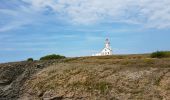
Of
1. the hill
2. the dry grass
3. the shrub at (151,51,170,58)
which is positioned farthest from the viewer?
the shrub at (151,51,170,58)

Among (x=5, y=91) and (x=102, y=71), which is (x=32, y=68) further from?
(x=102, y=71)

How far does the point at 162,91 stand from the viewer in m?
21.5

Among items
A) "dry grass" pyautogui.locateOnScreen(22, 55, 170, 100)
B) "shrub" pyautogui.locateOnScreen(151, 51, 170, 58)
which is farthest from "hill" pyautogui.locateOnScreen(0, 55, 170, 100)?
"shrub" pyautogui.locateOnScreen(151, 51, 170, 58)

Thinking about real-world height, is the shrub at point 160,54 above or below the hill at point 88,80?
above

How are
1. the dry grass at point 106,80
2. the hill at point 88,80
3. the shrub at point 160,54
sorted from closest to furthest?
the dry grass at point 106,80
the hill at point 88,80
the shrub at point 160,54

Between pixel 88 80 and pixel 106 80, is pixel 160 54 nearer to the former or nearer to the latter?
pixel 106 80

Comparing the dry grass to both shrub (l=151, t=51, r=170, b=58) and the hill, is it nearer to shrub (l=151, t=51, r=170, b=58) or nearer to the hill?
the hill

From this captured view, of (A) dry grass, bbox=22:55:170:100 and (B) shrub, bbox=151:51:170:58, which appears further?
(B) shrub, bbox=151:51:170:58

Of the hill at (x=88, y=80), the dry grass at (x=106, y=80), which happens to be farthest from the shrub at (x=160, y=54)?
the dry grass at (x=106, y=80)

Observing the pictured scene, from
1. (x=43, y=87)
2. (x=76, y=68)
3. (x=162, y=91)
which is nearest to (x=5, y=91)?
(x=43, y=87)

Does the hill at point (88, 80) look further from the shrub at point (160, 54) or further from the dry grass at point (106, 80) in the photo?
the shrub at point (160, 54)

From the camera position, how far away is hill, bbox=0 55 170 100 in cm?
2245

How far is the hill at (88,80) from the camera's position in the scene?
22453mm

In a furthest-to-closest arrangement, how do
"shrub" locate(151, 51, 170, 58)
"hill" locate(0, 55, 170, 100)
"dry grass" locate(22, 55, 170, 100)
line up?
"shrub" locate(151, 51, 170, 58)
"hill" locate(0, 55, 170, 100)
"dry grass" locate(22, 55, 170, 100)
